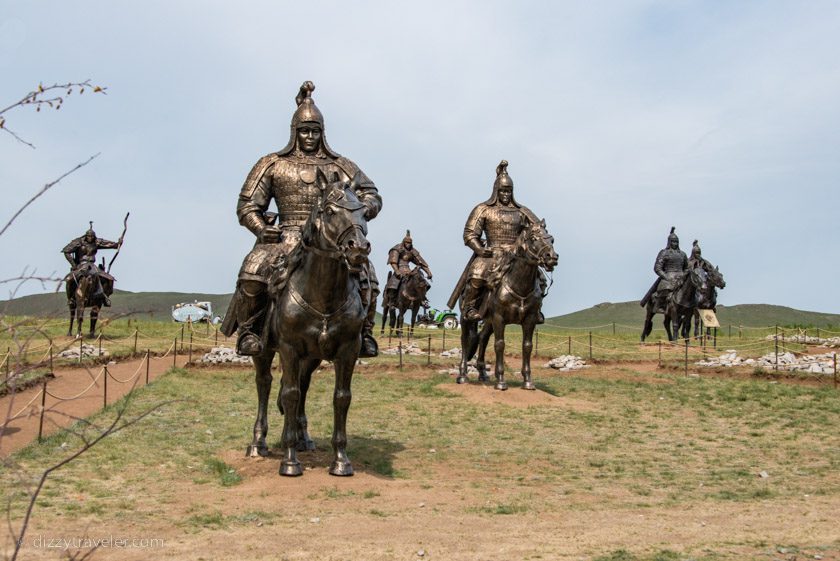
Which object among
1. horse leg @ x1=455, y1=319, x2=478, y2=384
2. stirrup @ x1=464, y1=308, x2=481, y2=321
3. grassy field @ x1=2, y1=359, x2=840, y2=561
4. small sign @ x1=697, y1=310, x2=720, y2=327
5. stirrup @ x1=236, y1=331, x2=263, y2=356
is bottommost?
grassy field @ x1=2, y1=359, x2=840, y2=561

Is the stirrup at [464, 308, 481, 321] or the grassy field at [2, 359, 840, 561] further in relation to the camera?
the stirrup at [464, 308, 481, 321]

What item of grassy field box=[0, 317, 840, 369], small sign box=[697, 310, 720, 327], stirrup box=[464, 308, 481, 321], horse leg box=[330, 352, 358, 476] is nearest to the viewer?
horse leg box=[330, 352, 358, 476]

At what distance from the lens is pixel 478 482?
29.5 feet

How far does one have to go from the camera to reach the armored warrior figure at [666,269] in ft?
92.2

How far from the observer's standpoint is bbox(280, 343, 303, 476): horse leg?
28.8 feet

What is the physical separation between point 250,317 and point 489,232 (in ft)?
25.6

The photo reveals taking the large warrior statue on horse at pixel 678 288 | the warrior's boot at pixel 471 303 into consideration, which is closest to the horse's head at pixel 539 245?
the warrior's boot at pixel 471 303

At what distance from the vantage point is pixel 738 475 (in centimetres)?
957

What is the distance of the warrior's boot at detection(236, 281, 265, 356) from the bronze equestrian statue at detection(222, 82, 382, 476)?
0.01 m

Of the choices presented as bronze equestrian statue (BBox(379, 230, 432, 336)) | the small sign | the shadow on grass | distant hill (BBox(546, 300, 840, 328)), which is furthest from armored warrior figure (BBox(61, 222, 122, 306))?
distant hill (BBox(546, 300, 840, 328))

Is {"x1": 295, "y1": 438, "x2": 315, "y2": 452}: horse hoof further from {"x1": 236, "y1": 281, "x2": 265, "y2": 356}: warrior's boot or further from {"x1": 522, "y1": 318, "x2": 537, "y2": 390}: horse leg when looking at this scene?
{"x1": 522, "y1": 318, "x2": 537, "y2": 390}: horse leg

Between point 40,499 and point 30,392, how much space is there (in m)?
8.85

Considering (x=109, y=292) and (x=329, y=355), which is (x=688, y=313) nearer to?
(x=109, y=292)

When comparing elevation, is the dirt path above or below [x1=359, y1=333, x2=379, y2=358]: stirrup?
below
